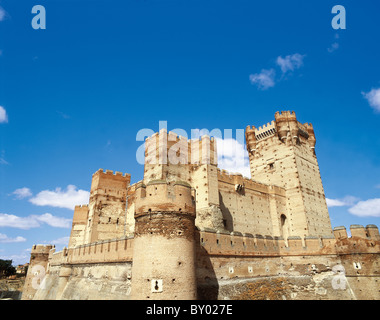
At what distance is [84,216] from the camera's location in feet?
98.1

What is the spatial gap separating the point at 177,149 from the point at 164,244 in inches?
517

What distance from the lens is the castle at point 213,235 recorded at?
40.5 ft

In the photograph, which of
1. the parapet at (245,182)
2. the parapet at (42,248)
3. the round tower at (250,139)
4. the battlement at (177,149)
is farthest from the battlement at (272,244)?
the parapet at (42,248)

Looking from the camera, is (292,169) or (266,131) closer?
(292,169)

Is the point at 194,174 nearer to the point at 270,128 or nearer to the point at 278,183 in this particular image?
the point at 278,183

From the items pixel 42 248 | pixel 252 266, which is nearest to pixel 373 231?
pixel 252 266

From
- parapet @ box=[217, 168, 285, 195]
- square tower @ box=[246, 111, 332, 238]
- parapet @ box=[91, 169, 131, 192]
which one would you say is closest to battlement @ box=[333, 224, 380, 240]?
square tower @ box=[246, 111, 332, 238]

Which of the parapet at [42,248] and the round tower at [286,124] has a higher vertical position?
the round tower at [286,124]

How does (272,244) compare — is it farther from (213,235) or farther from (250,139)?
(250,139)

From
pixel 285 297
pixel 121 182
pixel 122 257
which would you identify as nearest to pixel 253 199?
pixel 285 297

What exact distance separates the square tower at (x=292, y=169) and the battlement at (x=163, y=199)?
19078 millimetres

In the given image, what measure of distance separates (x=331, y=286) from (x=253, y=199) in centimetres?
1085

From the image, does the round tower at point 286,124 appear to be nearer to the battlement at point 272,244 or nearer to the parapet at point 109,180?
the battlement at point 272,244

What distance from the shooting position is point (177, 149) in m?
24.1
